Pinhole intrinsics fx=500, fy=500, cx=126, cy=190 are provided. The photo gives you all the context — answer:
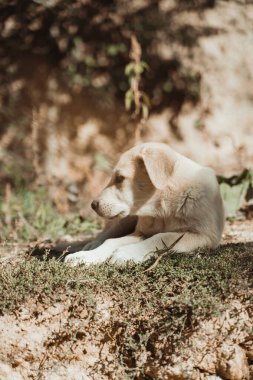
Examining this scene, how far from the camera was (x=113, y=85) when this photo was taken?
27.2 ft

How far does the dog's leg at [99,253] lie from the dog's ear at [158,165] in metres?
0.53

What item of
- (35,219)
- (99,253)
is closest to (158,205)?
(99,253)

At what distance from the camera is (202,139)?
8188 mm

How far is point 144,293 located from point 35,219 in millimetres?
3960

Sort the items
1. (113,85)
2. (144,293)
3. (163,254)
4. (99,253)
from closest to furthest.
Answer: (144,293)
(163,254)
(99,253)
(113,85)

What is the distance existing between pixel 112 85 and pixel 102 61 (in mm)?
440

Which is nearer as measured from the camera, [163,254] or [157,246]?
[163,254]

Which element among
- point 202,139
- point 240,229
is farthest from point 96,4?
point 240,229

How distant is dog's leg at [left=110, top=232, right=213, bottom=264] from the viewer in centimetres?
354

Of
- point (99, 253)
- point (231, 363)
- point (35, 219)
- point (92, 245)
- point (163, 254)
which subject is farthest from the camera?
point (35, 219)

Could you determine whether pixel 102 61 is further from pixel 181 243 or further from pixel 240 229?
pixel 181 243

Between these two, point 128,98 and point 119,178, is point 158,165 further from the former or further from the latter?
point 128,98

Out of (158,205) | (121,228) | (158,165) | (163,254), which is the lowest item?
(121,228)

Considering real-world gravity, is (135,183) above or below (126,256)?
above
